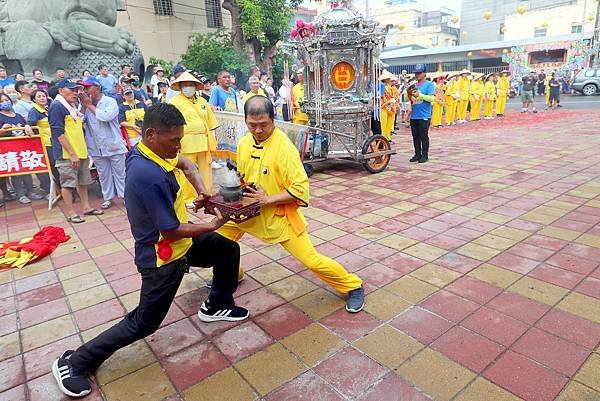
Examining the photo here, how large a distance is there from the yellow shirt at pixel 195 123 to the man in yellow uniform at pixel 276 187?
2.50 m

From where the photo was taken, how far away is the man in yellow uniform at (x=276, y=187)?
8.89ft

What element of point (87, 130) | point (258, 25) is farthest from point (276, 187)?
point (258, 25)

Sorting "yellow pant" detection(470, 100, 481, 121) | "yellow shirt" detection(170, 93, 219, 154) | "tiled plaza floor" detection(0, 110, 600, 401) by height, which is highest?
"yellow shirt" detection(170, 93, 219, 154)

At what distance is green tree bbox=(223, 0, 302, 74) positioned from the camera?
52.9ft

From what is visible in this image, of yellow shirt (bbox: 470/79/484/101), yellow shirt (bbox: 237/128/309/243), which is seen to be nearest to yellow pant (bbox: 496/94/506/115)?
yellow shirt (bbox: 470/79/484/101)

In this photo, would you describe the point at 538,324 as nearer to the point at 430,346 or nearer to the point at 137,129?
the point at 430,346

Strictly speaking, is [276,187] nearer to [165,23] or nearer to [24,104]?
[24,104]

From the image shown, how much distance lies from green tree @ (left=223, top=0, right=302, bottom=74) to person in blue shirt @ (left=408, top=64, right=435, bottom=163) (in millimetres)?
10349

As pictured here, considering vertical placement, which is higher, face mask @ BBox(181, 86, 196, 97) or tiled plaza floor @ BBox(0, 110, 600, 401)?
face mask @ BBox(181, 86, 196, 97)

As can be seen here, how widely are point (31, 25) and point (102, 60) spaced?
1797mm

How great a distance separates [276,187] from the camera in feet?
9.47

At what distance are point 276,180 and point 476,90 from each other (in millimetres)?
13679

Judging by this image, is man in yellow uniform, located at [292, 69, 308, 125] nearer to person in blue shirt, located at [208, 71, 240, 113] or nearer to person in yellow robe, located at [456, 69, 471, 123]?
person in blue shirt, located at [208, 71, 240, 113]

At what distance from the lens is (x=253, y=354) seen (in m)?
2.63
